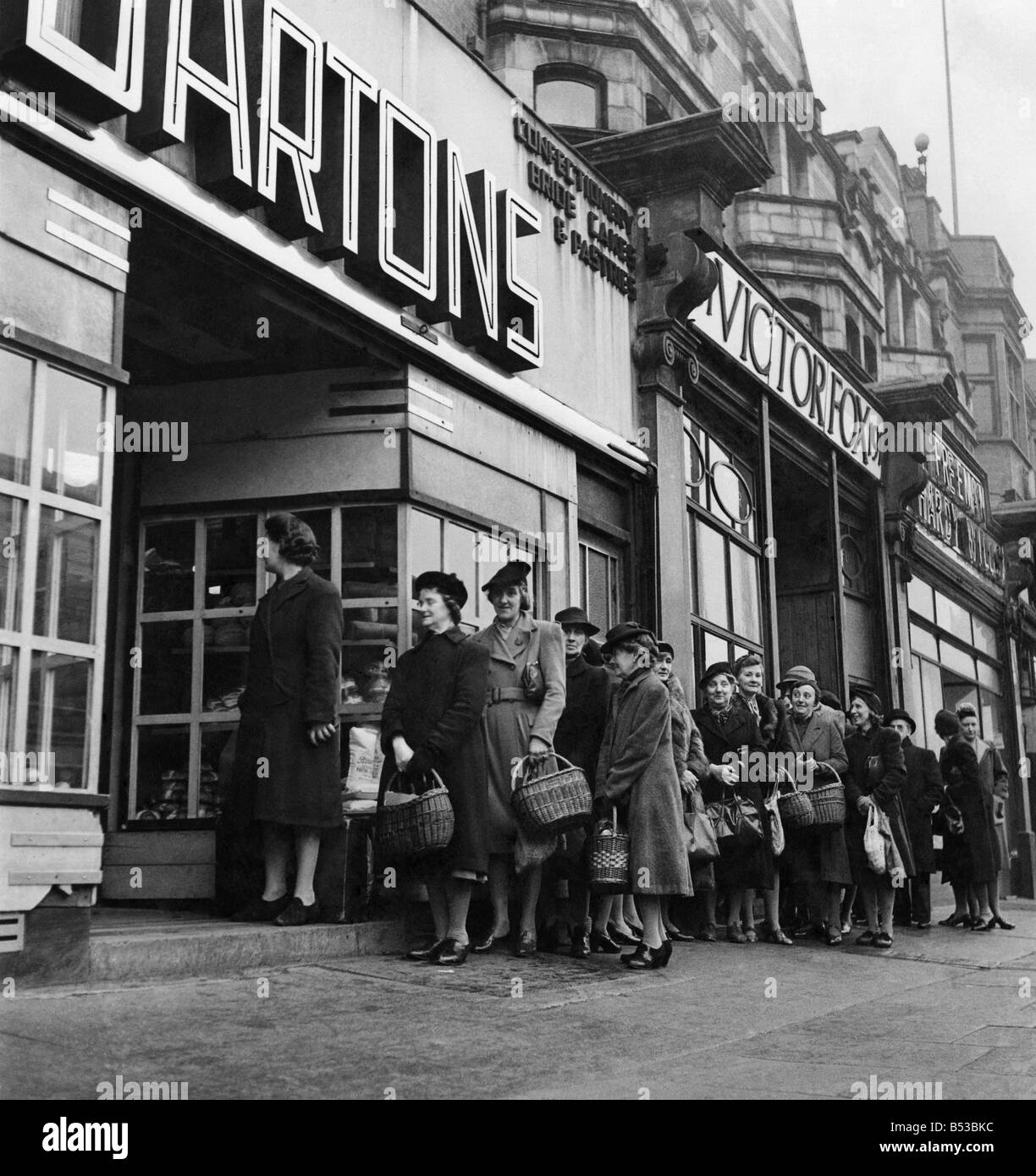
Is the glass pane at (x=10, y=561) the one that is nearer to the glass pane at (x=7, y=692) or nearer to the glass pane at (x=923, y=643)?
the glass pane at (x=7, y=692)

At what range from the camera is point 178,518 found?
8.87m

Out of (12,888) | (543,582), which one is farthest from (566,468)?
(12,888)

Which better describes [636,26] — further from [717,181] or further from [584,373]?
[584,373]

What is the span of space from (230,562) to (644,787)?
9.63 ft

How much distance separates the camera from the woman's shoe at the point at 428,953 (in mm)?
6879

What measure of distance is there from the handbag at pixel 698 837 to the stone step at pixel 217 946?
2.02m

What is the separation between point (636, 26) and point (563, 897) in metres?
16.9

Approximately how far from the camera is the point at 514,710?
301 inches

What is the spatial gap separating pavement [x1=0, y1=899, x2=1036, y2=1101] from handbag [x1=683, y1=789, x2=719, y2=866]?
0.94 m

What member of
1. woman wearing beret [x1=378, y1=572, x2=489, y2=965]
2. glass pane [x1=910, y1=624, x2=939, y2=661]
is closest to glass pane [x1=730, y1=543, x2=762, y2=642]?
glass pane [x1=910, y1=624, x2=939, y2=661]

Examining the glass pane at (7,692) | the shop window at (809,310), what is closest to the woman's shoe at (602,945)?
the glass pane at (7,692)

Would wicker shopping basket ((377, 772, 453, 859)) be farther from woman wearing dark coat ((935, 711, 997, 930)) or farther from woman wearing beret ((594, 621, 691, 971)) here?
woman wearing dark coat ((935, 711, 997, 930))

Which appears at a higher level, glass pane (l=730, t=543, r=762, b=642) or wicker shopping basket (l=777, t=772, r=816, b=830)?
glass pane (l=730, t=543, r=762, b=642)

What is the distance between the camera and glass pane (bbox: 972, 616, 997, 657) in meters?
22.8
